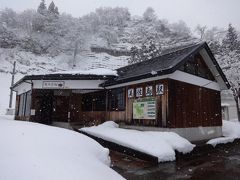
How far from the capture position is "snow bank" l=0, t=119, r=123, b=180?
10.2ft

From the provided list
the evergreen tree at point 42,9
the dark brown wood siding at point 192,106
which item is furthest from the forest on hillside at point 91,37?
the dark brown wood siding at point 192,106

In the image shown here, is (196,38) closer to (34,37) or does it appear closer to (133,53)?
(133,53)

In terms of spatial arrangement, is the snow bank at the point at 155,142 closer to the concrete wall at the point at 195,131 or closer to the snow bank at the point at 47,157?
the concrete wall at the point at 195,131

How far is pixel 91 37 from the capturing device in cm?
6162

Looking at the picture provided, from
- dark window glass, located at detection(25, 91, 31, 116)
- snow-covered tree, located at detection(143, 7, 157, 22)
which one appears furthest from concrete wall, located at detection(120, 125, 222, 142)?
snow-covered tree, located at detection(143, 7, 157, 22)

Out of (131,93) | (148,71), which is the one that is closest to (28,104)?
(131,93)

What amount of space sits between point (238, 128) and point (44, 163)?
1679 centimetres

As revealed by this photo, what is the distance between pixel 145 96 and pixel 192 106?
295 cm

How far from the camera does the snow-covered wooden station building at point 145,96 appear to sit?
39.4 feet

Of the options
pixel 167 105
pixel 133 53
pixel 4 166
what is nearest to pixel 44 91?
pixel 167 105

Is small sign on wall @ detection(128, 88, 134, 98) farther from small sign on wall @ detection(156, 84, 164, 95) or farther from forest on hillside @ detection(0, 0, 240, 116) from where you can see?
forest on hillside @ detection(0, 0, 240, 116)

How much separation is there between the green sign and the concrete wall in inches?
25.7

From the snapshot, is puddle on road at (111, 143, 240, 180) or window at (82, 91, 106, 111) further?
window at (82, 91, 106, 111)

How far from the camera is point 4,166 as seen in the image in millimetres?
3121
